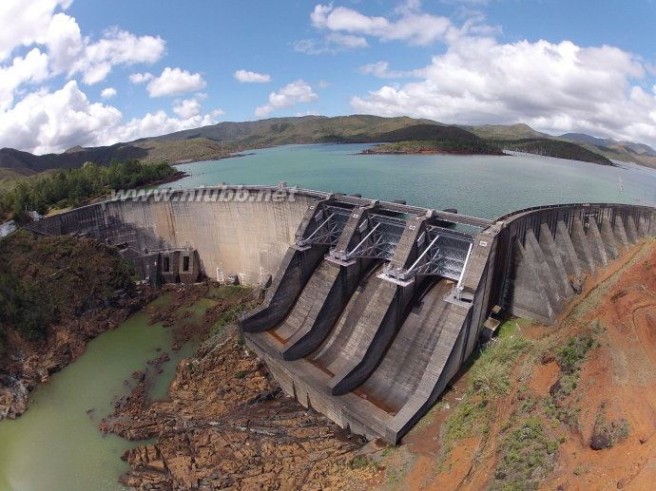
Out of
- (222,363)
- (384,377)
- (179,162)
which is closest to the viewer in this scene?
(384,377)

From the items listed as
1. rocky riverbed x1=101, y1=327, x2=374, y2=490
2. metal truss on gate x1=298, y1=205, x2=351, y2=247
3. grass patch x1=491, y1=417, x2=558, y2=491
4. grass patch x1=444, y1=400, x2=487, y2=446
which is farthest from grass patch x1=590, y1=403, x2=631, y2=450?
metal truss on gate x1=298, y1=205, x2=351, y2=247

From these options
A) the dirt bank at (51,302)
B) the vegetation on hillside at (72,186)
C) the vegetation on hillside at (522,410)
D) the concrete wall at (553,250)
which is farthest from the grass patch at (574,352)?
the vegetation on hillside at (72,186)

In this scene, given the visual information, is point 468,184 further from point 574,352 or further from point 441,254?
point 574,352

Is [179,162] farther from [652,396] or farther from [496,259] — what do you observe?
[652,396]

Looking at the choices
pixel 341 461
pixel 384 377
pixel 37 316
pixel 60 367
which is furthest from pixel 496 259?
pixel 37 316

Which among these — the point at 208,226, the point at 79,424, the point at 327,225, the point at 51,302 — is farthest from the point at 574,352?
the point at 51,302

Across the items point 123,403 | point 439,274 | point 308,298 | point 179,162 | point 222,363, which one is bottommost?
point 123,403

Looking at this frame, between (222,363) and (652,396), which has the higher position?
(652,396)
